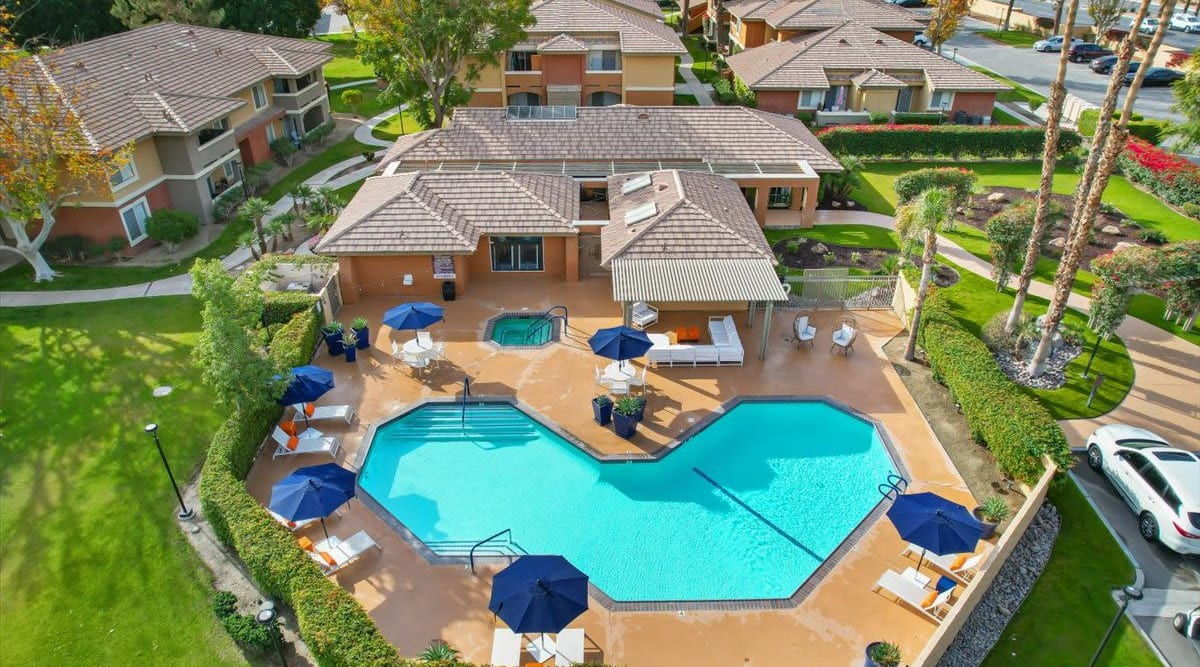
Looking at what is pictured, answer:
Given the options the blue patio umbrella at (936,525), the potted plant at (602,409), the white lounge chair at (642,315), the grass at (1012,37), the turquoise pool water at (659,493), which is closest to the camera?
the blue patio umbrella at (936,525)

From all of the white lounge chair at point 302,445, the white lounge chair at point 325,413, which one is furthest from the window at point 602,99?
the white lounge chair at point 302,445

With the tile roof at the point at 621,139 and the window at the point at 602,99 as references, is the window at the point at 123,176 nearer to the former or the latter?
the tile roof at the point at 621,139

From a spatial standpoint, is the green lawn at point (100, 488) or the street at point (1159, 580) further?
the green lawn at point (100, 488)

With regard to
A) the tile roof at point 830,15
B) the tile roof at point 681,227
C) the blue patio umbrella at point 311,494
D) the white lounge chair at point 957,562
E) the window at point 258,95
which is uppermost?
the tile roof at point 830,15

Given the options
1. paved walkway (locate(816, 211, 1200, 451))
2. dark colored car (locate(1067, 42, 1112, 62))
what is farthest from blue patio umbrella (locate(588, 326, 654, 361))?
dark colored car (locate(1067, 42, 1112, 62))

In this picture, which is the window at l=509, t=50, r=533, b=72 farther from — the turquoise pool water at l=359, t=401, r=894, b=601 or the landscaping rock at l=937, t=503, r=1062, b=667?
the landscaping rock at l=937, t=503, r=1062, b=667

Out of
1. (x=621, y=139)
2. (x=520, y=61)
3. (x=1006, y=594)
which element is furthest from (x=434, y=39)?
(x=1006, y=594)

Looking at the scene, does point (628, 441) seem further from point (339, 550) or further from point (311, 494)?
point (311, 494)
